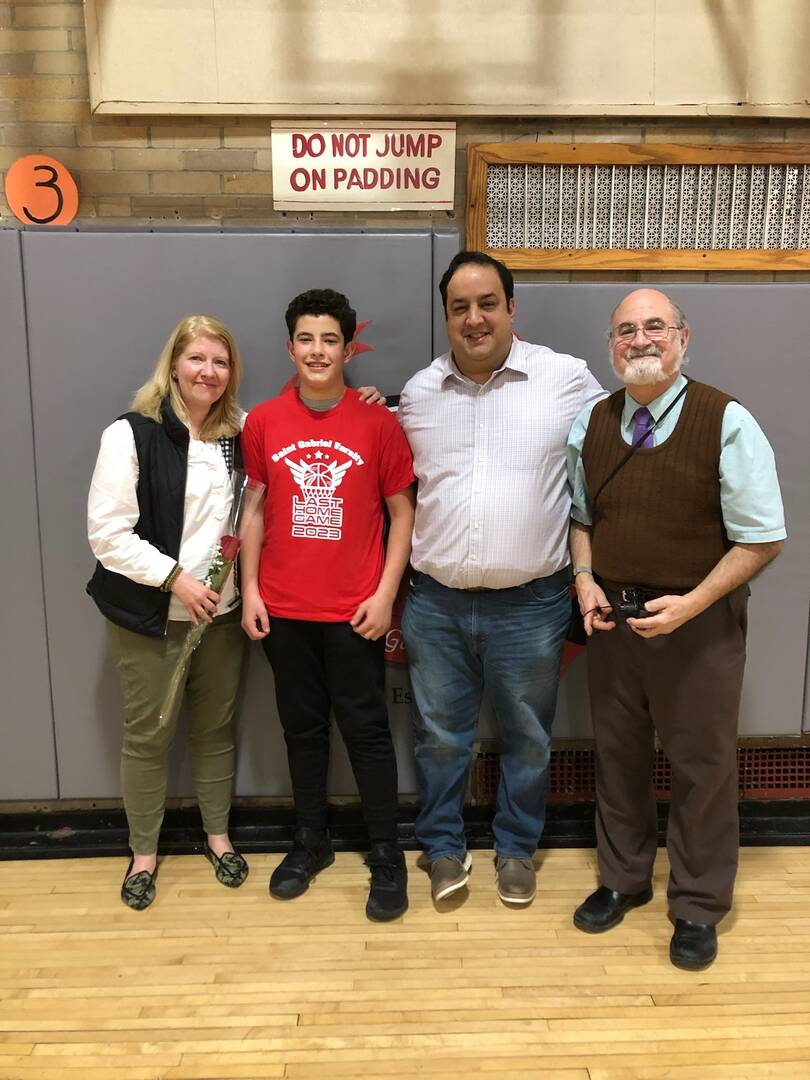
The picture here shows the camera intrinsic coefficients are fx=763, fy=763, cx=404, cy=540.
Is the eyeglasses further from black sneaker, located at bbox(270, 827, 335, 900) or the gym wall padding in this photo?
black sneaker, located at bbox(270, 827, 335, 900)

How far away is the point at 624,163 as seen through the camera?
2734 mm

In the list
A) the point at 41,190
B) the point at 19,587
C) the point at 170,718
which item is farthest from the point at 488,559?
the point at 41,190

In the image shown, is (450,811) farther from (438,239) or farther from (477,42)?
(477,42)

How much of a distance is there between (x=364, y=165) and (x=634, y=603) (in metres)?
1.86

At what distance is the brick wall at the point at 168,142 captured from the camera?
9.05 feet

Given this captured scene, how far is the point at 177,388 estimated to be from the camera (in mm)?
2113

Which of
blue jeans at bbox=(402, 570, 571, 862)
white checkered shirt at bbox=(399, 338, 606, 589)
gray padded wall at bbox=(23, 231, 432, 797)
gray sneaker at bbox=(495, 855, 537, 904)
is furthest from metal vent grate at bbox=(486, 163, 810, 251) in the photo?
gray sneaker at bbox=(495, 855, 537, 904)

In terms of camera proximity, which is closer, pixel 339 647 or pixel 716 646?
pixel 716 646

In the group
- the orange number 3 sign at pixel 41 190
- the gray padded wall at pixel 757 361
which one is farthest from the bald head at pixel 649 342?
the orange number 3 sign at pixel 41 190

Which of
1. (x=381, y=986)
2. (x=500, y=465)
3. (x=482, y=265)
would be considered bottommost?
(x=381, y=986)

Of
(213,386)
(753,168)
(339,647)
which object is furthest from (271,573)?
(753,168)

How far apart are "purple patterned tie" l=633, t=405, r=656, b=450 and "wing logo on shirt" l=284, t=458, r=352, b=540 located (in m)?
0.75

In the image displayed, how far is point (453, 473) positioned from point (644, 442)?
0.50 meters

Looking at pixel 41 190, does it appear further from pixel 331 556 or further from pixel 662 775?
pixel 662 775
